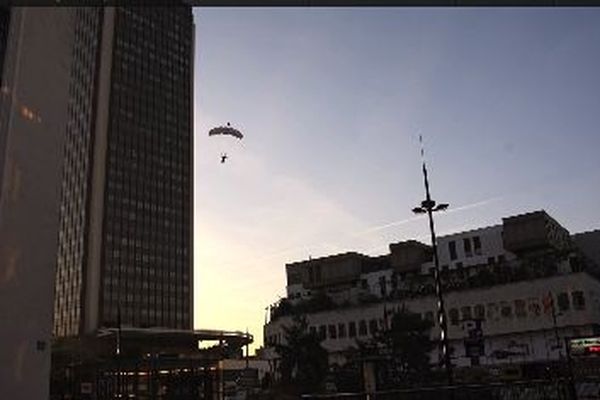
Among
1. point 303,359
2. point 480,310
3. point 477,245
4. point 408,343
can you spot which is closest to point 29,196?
point 303,359

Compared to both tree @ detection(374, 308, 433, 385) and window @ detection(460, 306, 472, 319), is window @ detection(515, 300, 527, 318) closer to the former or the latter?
window @ detection(460, 306, 472, 319)

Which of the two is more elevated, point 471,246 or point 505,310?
point 471,246

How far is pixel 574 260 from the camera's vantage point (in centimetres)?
6281

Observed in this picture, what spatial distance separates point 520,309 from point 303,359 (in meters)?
24.4

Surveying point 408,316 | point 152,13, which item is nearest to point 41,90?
point 408,316

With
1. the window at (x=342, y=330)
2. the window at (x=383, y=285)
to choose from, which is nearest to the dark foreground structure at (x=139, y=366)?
the window at (x=342, y=330)

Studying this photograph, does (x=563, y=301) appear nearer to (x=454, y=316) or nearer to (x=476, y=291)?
(x=476, y=291)

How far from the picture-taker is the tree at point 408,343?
52.9 m

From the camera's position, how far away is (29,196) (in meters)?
23.4

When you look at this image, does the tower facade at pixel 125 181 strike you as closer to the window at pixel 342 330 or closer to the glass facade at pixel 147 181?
the glass facade at pixel 147 181

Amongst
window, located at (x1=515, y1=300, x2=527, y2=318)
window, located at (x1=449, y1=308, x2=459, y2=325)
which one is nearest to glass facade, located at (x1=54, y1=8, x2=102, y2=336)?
window, located at (x1=449, y1=308, x2=459, y2=325)

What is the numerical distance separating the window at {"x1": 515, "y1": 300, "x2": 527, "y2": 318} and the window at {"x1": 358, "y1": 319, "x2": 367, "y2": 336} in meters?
19.0

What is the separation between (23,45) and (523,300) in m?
54.0

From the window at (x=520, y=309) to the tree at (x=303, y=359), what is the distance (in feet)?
72.7
